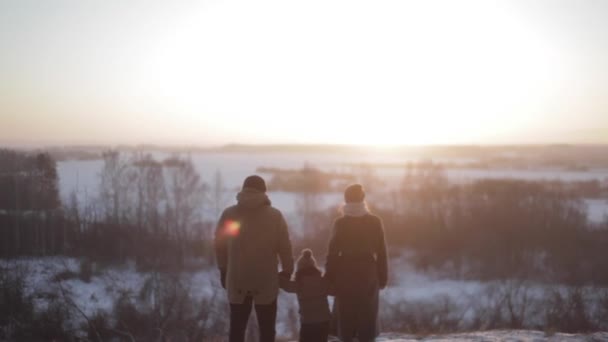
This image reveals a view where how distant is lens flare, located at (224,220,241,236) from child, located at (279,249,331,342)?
2.25 feet

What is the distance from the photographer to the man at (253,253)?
4.75 meters

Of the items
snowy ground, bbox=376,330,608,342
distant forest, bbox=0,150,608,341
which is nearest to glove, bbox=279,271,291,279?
snowy ground, bbox=376,330,608,342

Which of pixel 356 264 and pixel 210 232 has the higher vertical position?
pixel 356 264

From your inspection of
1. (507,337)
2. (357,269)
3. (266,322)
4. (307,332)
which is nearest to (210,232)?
(507,337)

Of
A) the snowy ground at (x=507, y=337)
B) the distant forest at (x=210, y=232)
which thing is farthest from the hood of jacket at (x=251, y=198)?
the distant forest at (x=210, y=232)

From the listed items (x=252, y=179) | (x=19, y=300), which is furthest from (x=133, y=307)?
(x=252, y=179)

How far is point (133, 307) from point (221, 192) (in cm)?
2913

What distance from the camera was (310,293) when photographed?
5.05 meters

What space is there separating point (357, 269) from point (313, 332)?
0.73m

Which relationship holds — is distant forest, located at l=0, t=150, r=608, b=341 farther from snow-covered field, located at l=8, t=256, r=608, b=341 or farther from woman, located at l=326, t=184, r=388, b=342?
woman, located at l=326, t=184, r=388, b=342

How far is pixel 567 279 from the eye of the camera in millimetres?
32625

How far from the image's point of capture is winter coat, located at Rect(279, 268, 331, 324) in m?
5.05

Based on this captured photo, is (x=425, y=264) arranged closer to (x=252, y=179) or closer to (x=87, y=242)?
(x=87, y=242)

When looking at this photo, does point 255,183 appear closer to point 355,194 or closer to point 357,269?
point 355,194
